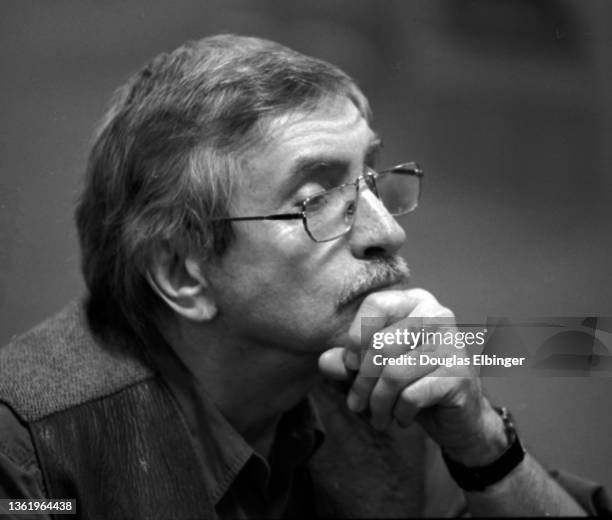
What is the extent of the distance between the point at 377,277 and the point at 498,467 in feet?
1.32

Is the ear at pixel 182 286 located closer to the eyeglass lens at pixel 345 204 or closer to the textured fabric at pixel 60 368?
the textured fabric at pixel 60 368

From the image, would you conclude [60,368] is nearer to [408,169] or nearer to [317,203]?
[317,203]

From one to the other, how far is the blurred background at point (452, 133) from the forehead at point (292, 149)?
0.32ft

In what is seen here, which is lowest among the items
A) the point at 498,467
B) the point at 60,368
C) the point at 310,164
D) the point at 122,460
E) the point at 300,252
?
the point at 498,467

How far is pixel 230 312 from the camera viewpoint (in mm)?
1380

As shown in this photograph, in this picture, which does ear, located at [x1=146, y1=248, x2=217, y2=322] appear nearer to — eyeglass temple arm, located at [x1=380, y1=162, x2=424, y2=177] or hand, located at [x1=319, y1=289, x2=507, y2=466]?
hand, located at [x1=319, y1=289, x2=507, y2=466]

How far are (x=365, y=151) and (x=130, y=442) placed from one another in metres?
0.64

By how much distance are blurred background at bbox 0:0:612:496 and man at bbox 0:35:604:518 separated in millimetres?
63

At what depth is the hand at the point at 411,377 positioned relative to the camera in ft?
3.97

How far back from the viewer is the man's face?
1.31 meters

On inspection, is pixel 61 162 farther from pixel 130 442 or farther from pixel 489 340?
pixel 489 340

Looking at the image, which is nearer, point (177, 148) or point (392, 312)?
point (392, 312)

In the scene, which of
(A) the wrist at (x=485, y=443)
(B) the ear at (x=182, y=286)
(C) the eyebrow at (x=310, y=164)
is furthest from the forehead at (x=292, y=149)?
(A) the wrist at (x=485, y=443)

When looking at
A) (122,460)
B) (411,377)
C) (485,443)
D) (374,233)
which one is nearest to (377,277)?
(374,233)
